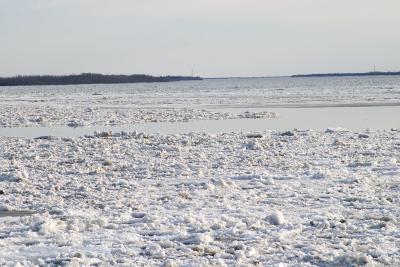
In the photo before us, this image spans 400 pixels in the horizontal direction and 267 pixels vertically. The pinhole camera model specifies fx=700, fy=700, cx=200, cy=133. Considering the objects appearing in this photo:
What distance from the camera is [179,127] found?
23656 millimetres

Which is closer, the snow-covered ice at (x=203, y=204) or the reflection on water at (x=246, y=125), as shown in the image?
the snow-covered ice at (x=203, y=204)

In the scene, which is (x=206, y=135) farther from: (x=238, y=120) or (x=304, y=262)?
(x=304, y=262)

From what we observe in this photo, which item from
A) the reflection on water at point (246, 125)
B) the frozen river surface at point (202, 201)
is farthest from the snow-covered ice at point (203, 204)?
the reflection on water at point (246, 125)

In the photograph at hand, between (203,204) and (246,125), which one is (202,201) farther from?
(246,125)

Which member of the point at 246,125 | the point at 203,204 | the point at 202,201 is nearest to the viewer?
the point at 203,204

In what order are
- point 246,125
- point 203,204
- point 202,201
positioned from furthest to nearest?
point 246,125 < point 202,201 < point 203,204

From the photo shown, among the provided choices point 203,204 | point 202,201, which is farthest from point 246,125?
point 203,204

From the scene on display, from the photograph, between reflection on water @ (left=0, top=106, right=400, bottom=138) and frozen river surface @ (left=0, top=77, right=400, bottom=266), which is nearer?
frozen river surface @ (left=0, top=77, right=400, bottom=266)

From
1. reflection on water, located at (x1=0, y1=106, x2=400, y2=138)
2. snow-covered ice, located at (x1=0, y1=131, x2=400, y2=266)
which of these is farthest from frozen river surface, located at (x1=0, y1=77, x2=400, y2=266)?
reflection on water, located at (x1=0, y1=106, x2=400, y2=138)

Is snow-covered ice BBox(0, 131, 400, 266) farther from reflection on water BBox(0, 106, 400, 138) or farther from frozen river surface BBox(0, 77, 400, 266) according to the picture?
reflection on water BBox(0, 106, 400, 138)

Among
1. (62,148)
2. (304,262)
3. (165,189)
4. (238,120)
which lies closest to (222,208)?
(165,189)

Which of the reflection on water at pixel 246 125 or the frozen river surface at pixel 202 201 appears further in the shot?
the reflection on water at pixel 246 125

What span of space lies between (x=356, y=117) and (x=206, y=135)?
33.0 ft

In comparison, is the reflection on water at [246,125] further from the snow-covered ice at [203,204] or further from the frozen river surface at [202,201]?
the snow-covered ice at [203,204]
